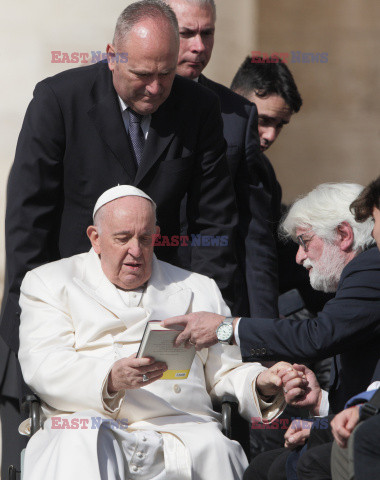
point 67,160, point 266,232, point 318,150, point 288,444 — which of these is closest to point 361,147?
point 318,150

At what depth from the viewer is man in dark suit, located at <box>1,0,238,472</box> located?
233 inches

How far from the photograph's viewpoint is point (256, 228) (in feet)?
21.8

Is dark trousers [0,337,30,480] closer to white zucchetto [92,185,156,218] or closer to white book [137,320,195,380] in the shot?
white zucchetto [92,185,156,218]

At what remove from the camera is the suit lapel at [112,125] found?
19.8 ft

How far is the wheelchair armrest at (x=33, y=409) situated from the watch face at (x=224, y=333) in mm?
893

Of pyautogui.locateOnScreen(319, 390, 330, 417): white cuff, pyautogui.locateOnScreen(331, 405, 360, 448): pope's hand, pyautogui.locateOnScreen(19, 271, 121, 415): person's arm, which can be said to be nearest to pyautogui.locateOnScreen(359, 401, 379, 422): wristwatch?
pyautogui.locateOnScreen(331, 405, 360, 448): pope's hand

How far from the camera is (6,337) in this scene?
6.04 metres

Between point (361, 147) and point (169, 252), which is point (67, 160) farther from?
point (361, 147)

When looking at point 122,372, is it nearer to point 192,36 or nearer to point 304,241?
point 304,241

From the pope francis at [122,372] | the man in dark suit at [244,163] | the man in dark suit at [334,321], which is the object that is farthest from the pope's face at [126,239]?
the man in dark suit at [244,163]

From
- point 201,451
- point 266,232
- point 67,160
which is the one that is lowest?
point 201,451

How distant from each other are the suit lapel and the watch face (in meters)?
1.05

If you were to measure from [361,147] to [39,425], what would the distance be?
178 inches

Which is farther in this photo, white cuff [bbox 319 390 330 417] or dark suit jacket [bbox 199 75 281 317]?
dark suit jacket [bbox 199 75 281 317]
